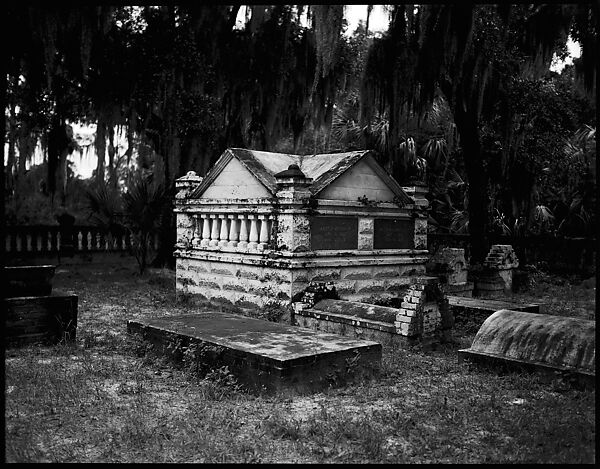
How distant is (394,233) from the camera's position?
12328mm

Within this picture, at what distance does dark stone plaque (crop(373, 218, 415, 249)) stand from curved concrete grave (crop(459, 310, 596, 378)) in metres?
4.37

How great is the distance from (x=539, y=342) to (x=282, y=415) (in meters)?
3.17

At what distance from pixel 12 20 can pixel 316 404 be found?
23.5 feet

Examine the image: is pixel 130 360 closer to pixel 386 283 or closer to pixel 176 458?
pixel 176 458

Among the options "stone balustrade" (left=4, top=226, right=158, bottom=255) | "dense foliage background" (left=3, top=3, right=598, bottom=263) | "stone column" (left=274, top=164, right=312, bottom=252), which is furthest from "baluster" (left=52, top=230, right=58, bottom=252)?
"stone column" (left=274, top=164, right=312, bottom=252)

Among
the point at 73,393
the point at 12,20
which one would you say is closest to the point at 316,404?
the point at 73,393

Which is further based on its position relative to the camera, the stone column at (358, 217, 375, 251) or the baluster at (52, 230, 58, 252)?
the baluster at (52, 230, 58, 252)

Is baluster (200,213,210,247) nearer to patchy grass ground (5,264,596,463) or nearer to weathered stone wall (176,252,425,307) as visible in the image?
weathered stone wall (176,252,425,307)

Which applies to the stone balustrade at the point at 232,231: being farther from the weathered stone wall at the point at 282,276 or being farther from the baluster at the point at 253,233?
the weathered stone wall at the point at 282,276

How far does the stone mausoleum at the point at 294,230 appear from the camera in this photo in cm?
1084

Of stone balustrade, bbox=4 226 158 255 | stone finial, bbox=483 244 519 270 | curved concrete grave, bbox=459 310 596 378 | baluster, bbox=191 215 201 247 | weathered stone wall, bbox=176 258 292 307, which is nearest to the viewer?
curved concrete grave, bbox=459 310 596 378

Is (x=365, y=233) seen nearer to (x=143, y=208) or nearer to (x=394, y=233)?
(x=394, y=233)

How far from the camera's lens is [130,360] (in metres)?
7.95

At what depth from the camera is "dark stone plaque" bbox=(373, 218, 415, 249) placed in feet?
39.5
